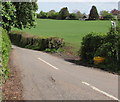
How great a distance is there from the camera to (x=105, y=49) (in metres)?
19.0

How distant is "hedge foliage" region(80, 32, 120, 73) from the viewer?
18.0 m

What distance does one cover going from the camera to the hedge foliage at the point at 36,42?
3531cm

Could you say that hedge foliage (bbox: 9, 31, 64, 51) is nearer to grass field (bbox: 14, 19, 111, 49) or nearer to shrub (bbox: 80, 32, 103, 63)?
grass field (bbox: 14, 19, 111, 49)

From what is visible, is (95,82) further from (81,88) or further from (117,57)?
(117,57)

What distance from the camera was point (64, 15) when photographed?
12331 cm

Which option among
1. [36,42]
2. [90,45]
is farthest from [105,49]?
[36,42]

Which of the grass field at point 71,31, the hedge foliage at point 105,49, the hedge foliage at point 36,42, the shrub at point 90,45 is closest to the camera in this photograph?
the hedge foliage at point 105,49

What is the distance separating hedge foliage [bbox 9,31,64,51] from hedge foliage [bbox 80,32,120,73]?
43.2 ft

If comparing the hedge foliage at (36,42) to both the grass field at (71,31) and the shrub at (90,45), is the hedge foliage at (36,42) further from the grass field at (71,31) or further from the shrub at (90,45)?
the shrub at (90,45)

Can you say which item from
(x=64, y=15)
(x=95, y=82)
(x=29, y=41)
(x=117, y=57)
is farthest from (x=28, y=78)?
(x=64, y=15)

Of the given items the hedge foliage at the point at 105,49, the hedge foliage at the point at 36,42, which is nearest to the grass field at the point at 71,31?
the hedge foliage at the point at 36,42

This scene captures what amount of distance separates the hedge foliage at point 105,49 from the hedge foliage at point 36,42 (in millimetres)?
13181

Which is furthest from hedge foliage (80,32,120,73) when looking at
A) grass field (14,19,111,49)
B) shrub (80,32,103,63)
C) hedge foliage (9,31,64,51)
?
grass field (14,19,111,49)

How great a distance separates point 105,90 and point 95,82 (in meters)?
1.90
